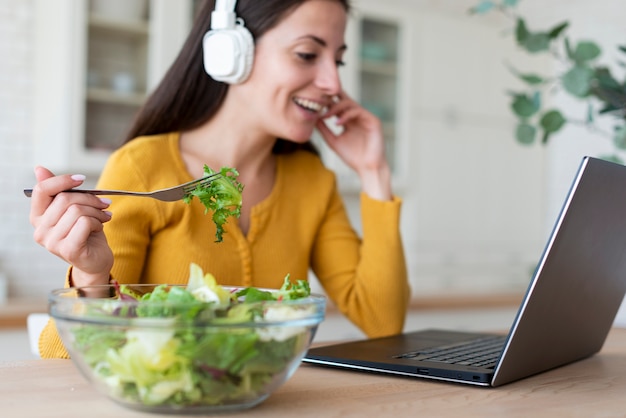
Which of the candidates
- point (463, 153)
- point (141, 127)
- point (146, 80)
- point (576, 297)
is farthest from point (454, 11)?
point (576, 297)

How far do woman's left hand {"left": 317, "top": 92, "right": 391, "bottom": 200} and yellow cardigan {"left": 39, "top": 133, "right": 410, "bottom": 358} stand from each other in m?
0.05

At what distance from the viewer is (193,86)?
1755 millimetres

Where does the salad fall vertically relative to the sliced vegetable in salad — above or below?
below

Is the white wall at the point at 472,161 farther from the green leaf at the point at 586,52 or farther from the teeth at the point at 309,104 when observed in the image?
the teeth at the point at 309,104

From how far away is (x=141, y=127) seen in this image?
1.75 metres

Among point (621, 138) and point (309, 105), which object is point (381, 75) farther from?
point (309, 105)

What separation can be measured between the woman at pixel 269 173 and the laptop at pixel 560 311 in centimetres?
47

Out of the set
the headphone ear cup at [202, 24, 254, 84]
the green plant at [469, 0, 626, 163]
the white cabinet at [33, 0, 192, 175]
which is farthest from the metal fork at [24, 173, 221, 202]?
the white cabinet at [33, 0, 192, 175]

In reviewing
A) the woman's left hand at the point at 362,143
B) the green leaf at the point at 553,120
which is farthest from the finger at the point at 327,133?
the green leaf at the point at 553,120

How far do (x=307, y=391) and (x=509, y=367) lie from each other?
0.84 ft

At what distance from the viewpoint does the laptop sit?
959mm

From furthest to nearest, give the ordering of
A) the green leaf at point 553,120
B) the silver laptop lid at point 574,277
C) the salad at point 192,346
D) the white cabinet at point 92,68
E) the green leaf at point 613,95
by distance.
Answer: the white cabinet at point 92,68
the green leaf at point 553,120
the green leaf at point 613,95
the silver laptop lid at point 574,277
the salad at point 192,346

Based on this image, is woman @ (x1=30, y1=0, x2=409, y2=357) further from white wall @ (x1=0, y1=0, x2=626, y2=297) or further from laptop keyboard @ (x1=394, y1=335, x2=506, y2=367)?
white wall @ (x1=0, y1=0, x2=626, y2=297)

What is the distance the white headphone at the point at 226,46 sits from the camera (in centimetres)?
163
